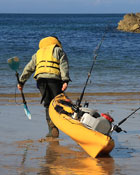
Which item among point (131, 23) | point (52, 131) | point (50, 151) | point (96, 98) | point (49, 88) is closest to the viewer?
point (50, 151)

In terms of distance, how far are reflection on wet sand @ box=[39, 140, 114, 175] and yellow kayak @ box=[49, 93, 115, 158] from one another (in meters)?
0.14

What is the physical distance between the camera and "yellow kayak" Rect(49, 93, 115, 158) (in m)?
5.73

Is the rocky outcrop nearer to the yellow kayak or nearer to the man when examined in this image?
the man

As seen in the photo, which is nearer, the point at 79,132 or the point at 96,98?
the point at 79,132

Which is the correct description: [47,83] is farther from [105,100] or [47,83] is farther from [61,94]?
[105,100]

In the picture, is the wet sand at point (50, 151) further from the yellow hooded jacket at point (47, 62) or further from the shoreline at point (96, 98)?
the shoreline at point (96, 98)

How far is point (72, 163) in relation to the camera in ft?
18.6

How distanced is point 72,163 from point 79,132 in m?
0.46

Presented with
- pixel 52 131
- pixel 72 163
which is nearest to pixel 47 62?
pixel 52 131

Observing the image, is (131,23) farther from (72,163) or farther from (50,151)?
(72,163)

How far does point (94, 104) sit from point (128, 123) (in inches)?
94.9

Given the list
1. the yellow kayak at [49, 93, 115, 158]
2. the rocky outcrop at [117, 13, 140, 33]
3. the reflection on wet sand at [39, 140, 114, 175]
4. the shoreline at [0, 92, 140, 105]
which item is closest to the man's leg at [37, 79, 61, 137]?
the yellow kayak at [49, 93, 115, 158]

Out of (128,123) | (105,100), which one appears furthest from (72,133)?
(105,100)

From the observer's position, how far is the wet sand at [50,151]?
17.6ft
